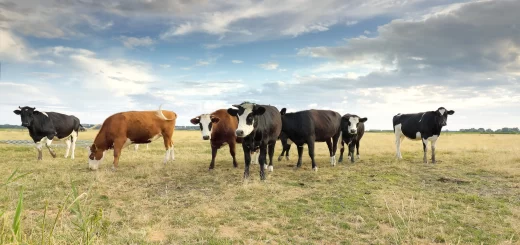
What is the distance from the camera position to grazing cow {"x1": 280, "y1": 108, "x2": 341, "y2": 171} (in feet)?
39.4

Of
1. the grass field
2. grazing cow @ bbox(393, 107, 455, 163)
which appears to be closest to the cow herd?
grazing cow @ bbox(393, 107, 455, 163)

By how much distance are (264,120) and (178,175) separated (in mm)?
3550

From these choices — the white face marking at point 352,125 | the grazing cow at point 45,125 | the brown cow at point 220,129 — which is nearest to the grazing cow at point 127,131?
the brown cow at point 220,129

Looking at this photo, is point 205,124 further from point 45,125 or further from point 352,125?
point 45,125

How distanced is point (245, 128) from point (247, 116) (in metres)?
0.37

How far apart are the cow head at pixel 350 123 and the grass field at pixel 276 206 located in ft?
7.80

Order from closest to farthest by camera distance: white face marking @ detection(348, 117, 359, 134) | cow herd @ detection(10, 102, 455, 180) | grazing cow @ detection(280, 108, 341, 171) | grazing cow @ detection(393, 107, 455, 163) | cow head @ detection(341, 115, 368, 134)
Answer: cow herd @ detection(10, 102, 455, 180)
grazing cow @ detection(280, 108, 341, 171)
white face marking @ detection(348, 117, 359, 134)
cow head @ detection(341, 115, 368, 134)
grazing cow @ detection(393, 107, 455, 163)

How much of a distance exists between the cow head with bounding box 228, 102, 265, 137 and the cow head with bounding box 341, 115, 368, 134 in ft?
19.6

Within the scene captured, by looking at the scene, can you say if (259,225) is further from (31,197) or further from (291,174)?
(31,197)

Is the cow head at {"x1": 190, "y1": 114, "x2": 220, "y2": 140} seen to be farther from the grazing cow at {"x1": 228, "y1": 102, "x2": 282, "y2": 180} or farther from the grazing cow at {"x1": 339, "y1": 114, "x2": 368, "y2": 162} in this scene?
the grazing cow at {"x1": 339, "y1": 114, "x2": 368, "y2": 162}

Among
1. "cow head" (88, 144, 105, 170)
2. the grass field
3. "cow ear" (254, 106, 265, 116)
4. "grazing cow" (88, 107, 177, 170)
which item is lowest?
the grass field

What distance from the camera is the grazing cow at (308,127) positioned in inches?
473

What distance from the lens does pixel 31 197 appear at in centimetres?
792

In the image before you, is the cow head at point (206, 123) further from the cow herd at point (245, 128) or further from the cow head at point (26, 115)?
the cow head at point (26, 115)
